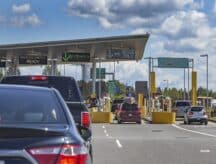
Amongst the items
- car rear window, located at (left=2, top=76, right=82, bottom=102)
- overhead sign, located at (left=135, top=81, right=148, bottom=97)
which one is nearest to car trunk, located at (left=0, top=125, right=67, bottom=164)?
car rear window, located at (left=2, top=76, right=82, bottom=102)

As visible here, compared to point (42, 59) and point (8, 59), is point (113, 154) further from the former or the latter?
point (8, 59)

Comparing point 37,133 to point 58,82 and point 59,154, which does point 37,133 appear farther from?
point 58,82

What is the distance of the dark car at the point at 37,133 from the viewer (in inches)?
218

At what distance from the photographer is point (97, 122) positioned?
48.9m

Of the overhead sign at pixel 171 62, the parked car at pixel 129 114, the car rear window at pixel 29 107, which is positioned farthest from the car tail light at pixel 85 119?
the overhead sign at pixel 171 62

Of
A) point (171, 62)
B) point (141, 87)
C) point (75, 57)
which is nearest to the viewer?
point (75, 57)

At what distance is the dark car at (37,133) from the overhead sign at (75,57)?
52.0 meters

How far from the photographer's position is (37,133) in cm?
571

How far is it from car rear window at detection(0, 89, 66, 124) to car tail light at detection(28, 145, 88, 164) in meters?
0.74

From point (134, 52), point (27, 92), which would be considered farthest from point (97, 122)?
point (27, 92)

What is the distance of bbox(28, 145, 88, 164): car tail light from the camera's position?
5.58 meters

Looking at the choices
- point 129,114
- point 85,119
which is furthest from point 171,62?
point 85,119

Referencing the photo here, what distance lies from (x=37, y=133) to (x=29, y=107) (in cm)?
110

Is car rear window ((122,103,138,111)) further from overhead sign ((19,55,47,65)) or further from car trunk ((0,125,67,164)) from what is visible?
car trunk ((0,125,67,164))
